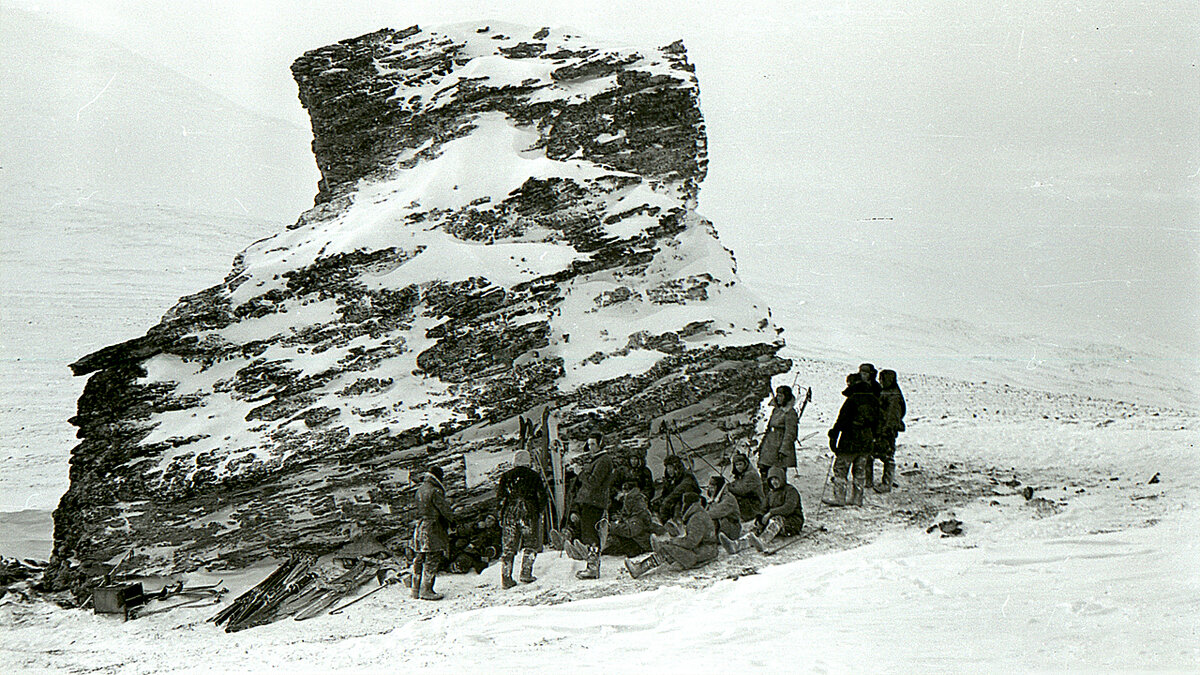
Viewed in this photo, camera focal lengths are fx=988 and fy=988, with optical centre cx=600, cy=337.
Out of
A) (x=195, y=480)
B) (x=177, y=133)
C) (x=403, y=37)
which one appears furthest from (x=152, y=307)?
(x=195, y=480)

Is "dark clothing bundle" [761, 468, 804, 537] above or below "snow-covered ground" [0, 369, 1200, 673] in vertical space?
above

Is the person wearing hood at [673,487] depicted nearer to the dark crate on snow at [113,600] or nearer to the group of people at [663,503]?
the group of people at [663,503]

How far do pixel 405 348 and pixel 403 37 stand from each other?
5.56 metres

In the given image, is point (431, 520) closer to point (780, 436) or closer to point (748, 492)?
point (748, 492)

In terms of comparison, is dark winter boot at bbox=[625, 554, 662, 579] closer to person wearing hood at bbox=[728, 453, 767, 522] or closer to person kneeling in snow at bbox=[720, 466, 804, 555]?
person kneeling in snow at bbox=[720, 466, 804, 555]

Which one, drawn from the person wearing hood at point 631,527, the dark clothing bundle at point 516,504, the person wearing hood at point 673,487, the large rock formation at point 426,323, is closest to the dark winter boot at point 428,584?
the dark clothing bundle at point 516,504

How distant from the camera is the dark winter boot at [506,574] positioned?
10.3 m

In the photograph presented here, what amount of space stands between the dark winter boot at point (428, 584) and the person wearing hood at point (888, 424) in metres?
5.80

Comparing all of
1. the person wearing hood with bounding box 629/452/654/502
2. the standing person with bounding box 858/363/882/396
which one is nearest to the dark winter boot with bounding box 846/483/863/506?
the standing person with bounding box 858/363/882/396

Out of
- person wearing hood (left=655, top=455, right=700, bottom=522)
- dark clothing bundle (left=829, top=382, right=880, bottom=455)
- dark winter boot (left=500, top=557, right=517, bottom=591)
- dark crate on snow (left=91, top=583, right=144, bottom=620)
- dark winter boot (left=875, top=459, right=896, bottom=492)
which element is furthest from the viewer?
dark winter boot (left=875, top=459, right=896, bottom=492)

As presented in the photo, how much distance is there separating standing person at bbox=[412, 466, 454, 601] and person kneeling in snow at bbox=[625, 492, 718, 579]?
199cm

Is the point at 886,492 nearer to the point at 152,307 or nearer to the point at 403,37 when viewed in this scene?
the point at 403,37

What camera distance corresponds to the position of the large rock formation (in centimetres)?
1141

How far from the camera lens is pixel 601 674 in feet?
24.2
